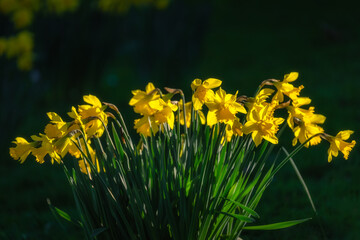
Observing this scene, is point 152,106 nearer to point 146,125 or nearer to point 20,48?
point 146,125

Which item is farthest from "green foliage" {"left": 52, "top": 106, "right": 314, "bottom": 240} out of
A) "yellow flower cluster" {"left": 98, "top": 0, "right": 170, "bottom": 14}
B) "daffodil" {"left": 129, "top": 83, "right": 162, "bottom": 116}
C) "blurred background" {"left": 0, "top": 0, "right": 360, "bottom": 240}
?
"yellow flower cluster" {"left": 98, "top": 0, "right": 170, "bottom": 14}

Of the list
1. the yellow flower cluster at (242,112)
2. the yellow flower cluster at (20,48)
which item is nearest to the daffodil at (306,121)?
the yellow flower cluster at (242,112)

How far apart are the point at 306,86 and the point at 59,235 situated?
2995mm

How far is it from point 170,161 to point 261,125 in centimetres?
32

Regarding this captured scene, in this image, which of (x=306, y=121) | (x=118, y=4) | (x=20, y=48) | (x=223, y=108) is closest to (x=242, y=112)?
Answer: (x=223, y=108)

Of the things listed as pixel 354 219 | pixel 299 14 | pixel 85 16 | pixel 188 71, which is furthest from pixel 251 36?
pixel 354 219

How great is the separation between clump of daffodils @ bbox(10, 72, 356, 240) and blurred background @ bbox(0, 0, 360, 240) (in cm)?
63

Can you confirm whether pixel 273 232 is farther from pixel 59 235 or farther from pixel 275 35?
pixel 275 35

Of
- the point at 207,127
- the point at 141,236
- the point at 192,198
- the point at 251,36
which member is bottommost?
the point at 251,36

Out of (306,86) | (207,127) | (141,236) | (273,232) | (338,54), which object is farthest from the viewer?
(338,54)

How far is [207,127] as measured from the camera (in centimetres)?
160

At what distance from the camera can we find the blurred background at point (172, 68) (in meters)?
2.45

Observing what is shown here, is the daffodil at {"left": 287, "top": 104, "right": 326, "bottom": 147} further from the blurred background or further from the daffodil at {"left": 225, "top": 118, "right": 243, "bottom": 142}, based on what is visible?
the blurred background

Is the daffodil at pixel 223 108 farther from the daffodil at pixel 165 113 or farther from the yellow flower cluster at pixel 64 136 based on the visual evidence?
the yellow flower cluster at pixel 64 136
